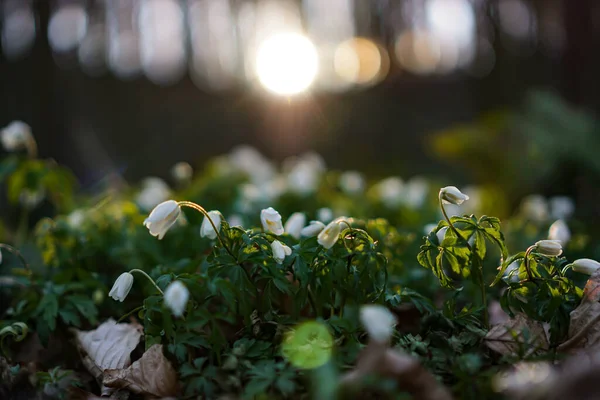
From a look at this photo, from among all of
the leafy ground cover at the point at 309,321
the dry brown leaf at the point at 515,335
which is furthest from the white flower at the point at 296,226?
the dry brown leaf at the point at 515,335

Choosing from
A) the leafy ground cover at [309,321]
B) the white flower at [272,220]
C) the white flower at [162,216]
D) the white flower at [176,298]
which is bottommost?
the leafy ground cover at [309,321]

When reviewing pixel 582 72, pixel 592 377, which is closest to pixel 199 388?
pixel 592 377

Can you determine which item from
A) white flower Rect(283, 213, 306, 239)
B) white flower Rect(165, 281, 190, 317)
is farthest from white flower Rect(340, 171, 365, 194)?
white flower Rect(165, 281, 190, 317)

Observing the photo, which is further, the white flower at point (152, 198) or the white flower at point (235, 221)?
the white flower at point (152, 198)

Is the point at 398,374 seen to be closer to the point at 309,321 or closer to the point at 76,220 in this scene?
the point at 309,321

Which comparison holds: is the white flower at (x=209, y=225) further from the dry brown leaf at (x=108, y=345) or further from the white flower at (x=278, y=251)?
the dry brown leaf at (x=108, y=345)

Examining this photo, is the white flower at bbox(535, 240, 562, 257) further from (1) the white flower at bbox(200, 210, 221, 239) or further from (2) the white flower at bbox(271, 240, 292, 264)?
(1) the white flower at bbox(200, 210, 221, 239)

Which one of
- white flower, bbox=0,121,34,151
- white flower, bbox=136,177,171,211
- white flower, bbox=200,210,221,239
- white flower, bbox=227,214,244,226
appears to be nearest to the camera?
white flower, bbox=200,210,221,239

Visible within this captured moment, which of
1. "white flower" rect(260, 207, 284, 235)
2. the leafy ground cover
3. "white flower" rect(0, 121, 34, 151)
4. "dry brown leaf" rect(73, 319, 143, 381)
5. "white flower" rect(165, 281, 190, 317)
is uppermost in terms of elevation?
"white flower" rect(0, 121, 34, 151)
